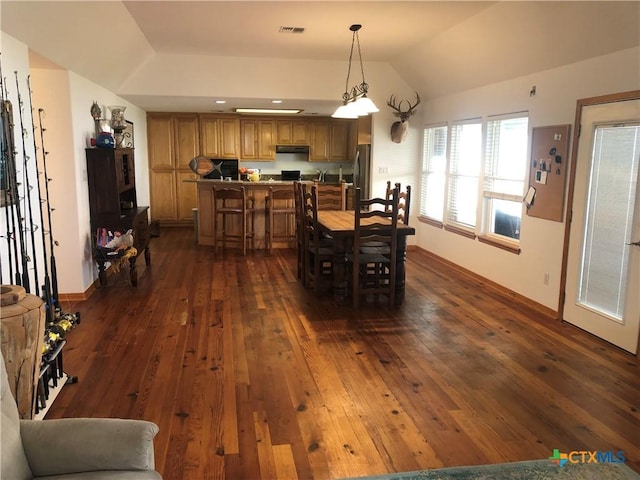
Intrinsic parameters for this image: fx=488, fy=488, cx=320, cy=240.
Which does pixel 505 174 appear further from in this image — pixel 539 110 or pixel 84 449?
pixel 84 449

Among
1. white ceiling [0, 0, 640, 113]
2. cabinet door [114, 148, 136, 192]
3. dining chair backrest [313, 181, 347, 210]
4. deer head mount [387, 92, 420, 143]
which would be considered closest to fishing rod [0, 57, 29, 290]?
white ceiling [0, 0, 640, 113]

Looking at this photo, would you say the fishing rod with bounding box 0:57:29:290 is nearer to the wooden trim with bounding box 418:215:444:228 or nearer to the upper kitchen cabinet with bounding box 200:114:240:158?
the wooden trim with bounding box 418:215:444:228

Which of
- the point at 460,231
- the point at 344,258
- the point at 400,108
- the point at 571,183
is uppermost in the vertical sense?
the point at 400,108

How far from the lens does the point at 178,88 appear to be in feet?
21.6

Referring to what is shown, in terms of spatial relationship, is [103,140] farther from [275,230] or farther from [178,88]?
[275,230]

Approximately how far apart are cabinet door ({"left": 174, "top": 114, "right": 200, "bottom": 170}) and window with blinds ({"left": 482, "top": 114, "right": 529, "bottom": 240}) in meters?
5.83

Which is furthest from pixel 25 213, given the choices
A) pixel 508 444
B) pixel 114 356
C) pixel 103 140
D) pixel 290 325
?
pixel 508 444

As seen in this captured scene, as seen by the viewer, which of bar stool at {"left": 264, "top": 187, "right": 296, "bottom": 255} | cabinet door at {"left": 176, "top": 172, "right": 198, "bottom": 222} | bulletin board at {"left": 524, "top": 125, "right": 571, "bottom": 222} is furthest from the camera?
cabinet door at {"left": 176, "top": 172, "right": 198, "bottom": 222}

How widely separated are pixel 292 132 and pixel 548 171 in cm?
A: 605

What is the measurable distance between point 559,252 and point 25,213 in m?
4.49

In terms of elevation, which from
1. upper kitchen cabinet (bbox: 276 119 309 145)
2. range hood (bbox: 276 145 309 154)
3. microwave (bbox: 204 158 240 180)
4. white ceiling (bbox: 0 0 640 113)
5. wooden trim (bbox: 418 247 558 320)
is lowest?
wooden trim (bbox: 418 247 558 320)

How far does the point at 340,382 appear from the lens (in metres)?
3.23

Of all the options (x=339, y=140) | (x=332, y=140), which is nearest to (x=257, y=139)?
(x=332, y=140)

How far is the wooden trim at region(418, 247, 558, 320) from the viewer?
465cm
